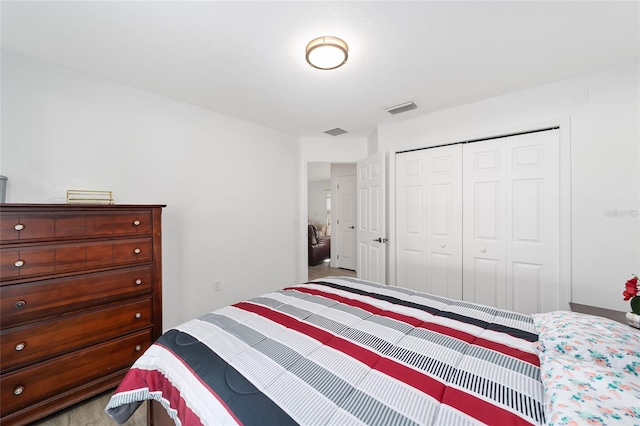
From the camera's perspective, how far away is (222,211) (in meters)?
3.04

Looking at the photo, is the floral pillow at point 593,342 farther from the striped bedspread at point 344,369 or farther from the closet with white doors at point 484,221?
the closet with white doors at point 484,221

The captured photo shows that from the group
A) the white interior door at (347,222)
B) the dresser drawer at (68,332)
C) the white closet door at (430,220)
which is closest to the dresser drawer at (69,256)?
the dresser drawer at (68,332)

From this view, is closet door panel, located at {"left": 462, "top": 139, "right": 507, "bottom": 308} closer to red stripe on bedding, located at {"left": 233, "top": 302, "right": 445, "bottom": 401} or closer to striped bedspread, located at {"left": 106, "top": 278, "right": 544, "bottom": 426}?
striped bedspread, located at {"left": 106, "top": 278, "right": 544, "bottom": 426}

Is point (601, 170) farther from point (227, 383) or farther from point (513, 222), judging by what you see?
point (227, 383)

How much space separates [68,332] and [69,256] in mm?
485

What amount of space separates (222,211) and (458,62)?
2.69m

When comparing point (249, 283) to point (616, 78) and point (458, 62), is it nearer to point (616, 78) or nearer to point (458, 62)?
point (458, 62)

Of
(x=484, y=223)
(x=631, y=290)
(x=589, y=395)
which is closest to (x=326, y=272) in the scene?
(x=484, y=223)

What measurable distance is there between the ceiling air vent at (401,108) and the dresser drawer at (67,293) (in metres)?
2.74

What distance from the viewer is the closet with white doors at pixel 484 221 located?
2334 mm

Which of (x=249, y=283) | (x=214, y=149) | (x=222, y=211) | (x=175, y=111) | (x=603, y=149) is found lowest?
(x=249, y=283)

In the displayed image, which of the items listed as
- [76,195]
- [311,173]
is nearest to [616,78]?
[76,195]

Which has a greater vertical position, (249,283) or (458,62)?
(458,62)

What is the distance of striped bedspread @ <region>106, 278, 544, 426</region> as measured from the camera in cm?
79
